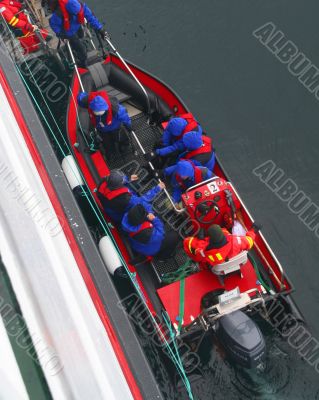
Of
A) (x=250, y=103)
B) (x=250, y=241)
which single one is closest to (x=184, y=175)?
(x=250, y=241)

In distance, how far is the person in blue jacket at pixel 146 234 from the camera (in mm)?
4742

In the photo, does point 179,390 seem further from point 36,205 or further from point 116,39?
point 116,39

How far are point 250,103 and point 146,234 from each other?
11.0 ft

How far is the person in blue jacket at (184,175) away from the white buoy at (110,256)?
923 mm

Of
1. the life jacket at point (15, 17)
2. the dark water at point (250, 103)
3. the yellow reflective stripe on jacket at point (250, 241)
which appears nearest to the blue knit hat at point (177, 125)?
the dark water at point (250, 103)

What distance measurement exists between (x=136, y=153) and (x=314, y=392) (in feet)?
11.3

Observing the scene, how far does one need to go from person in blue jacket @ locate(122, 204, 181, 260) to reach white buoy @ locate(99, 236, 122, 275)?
0.71ft

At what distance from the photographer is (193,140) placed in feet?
17.3

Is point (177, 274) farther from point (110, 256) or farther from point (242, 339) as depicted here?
point (242, 339)

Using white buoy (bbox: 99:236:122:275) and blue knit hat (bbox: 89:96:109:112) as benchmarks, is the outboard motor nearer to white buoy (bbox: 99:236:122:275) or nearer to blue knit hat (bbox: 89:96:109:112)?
white buoy (bbox: 99:236:122:275)

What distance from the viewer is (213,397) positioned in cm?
500

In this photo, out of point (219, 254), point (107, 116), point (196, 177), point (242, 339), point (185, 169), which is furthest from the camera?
point (107, 116)

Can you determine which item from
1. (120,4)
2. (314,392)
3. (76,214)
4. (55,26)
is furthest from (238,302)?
(120,4)

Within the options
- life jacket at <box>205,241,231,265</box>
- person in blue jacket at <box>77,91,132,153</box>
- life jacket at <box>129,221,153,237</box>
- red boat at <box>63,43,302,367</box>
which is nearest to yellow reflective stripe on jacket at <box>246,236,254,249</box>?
red boat at <box>63,43,302,367</box>
